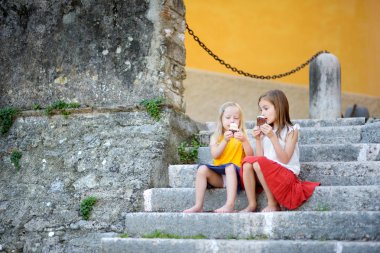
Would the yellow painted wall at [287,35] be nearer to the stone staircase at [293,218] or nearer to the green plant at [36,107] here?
the green plant at [36,107]

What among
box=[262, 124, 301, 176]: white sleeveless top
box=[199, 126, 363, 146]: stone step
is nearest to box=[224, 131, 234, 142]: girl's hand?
box=[262, 124, 301, 176]: white sleeveless top

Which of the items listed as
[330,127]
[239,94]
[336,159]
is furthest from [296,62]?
[336,159]

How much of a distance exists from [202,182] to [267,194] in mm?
503

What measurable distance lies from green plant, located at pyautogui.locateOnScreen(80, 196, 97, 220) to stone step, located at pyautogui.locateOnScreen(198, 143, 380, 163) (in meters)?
1.76

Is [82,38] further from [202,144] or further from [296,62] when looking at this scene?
[296,62]

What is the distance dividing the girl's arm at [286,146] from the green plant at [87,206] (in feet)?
5.16

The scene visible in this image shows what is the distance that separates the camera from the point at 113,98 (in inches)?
239

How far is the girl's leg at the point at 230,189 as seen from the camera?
485 cm

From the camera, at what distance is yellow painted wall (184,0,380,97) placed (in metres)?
10.3

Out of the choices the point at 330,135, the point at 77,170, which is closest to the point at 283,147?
the point at 330,135

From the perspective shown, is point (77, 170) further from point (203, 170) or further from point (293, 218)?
point (293, 218)

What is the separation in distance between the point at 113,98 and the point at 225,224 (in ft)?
6.34

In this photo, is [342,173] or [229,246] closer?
[229,246]

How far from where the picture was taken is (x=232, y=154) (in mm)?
5305
